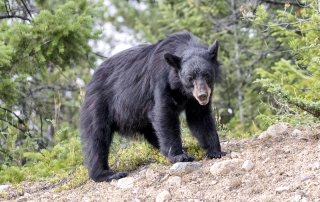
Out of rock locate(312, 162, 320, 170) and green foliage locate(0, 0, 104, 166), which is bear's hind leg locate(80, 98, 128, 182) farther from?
rock locate(312, 162, 320, 170)

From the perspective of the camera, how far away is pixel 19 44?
8.72m

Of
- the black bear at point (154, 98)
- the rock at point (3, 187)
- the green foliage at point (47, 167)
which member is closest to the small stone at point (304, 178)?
the black bear at point (154, 98)

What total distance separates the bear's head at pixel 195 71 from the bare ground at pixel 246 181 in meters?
0.79

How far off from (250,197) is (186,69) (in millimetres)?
1857

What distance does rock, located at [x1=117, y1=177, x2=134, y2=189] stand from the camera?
19.1 ft

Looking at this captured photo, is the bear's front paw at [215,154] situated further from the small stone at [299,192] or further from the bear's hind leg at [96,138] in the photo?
the small stone at [299,192]

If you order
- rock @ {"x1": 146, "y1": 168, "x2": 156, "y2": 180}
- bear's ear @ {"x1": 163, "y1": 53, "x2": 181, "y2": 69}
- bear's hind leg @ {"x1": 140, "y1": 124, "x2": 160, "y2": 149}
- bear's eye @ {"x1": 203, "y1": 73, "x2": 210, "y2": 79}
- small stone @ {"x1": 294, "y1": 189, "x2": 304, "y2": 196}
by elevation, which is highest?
bear's ear @ {"x1": 163, "y1": 53, "x2": 181, "y2": 69}

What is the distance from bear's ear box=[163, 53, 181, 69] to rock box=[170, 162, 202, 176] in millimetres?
1173

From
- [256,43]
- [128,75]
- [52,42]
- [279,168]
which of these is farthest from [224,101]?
[279,168]

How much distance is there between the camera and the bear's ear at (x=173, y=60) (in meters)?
6.04

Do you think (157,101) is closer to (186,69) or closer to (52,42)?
(186,69)

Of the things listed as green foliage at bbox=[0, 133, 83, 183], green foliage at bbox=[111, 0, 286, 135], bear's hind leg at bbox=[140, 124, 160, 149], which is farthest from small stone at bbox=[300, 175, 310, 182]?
green foliage at bbox=[111, 0, 286, 135]

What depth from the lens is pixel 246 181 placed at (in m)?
5.03

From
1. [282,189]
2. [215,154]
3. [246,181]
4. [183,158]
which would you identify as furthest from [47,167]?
[282,189]
